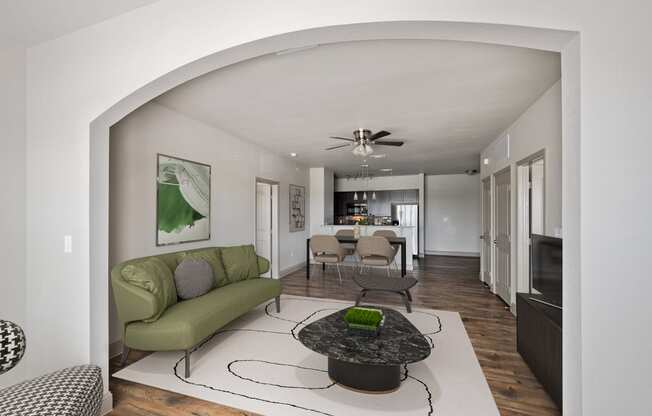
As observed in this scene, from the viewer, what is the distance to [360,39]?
5.38 ft

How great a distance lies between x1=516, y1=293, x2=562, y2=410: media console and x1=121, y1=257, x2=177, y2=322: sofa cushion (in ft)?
9.69

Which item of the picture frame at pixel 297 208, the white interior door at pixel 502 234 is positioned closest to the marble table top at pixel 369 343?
the white interior door at pixel 502 234

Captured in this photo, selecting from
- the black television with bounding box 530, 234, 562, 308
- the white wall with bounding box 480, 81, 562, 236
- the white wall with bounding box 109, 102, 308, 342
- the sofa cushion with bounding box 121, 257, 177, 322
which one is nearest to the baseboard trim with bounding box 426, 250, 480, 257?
the white wall with bounding box 480, 81, 562, 236

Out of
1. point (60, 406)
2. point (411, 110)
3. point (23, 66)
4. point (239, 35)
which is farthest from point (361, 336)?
point (23, 66)

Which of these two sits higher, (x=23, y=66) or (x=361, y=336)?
(x=23, y=66)

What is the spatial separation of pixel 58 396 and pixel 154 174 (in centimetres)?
228

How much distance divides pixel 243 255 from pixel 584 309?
3475mm

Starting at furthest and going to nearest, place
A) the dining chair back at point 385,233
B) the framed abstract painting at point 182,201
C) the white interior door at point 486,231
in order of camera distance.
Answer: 1. the dining chair back at point 385,233
2. the white interior door at point 486,231
3. the framed abstract painting at point 182,201

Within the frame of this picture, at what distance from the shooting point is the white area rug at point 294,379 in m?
2.02

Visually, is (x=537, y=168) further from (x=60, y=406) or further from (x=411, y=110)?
(x=60, y=406)

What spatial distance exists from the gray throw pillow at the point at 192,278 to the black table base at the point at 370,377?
1692mm

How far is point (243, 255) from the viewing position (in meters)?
3.94

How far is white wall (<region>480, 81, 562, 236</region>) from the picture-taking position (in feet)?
9.07

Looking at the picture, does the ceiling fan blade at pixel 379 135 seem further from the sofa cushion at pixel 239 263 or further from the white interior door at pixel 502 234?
the sofa cushion at pixel 239 263
